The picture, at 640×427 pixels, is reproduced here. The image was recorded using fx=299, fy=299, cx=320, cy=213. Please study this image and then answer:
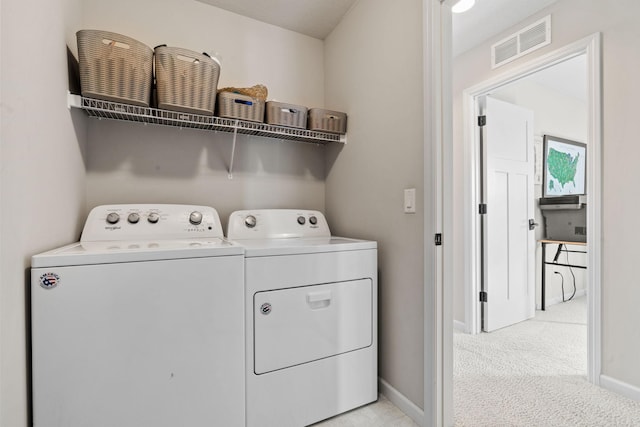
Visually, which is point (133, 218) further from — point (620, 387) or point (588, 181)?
point (620, 387)

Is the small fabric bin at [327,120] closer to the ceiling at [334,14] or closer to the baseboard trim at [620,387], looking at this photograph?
the ceiling at [334,14]

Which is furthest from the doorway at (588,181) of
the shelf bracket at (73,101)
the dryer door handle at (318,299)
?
the shelf bracket at (73,101)

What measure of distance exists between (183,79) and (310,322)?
137cm

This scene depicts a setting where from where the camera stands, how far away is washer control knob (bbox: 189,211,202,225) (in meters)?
1.71

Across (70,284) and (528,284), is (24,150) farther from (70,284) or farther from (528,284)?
(528,284)

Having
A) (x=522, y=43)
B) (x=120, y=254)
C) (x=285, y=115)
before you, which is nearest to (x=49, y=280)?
(x=120, y=254)

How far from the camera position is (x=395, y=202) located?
1.62m

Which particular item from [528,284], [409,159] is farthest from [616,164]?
[528,284]

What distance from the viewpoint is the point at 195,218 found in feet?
5.64

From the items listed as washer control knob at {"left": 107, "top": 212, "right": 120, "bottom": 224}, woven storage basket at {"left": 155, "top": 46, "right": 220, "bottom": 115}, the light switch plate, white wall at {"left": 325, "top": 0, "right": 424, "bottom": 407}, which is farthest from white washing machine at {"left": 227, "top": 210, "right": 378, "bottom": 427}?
woven storage basket at {"left": 155, "top": 46, "right": 220, "bottom": 115}

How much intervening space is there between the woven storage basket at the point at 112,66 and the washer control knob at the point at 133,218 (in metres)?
0.57

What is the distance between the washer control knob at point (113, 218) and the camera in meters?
1.53

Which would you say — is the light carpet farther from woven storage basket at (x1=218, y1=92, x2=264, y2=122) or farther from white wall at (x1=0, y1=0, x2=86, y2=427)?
woven storage basket at (x1=218, y1=92, x2=264, y2=122)

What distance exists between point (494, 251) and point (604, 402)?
4.06ft
